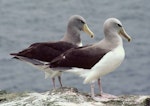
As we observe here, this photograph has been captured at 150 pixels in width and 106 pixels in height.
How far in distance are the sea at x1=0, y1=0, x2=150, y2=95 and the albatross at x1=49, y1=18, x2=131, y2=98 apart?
999 centimetres

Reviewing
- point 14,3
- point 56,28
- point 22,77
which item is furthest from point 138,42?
point 14,3

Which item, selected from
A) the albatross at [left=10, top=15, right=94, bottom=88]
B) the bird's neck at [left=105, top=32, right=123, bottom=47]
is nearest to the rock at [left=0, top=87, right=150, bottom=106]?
the bird's neck at [left=105, top=32, right=123, bottom=47]

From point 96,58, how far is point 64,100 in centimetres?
194

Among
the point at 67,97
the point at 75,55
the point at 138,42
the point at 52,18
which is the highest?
the point at 52,18

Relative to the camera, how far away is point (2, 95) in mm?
12289

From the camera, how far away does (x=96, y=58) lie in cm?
1288

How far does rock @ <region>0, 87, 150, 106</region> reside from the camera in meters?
11.1

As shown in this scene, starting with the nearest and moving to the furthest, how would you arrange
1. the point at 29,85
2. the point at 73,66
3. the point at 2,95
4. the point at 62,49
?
the point at 2,95, the point at 73,66, the point at 62,49, the point at 29,85

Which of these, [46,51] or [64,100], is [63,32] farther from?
[64,100]

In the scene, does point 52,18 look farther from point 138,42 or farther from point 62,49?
point 62,49

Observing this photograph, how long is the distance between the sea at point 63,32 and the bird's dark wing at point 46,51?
27.6ft

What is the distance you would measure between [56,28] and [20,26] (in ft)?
6.24

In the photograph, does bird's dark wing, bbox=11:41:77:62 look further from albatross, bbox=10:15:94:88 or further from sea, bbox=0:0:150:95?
sea, bbox=0:0:150:95

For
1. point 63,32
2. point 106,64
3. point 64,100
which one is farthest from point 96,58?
point 63,32
